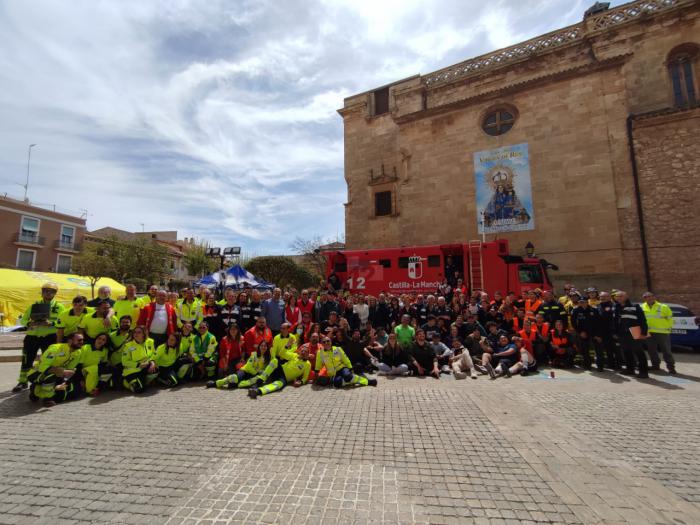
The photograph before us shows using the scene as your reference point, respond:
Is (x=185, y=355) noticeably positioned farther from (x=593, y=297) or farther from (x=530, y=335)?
(x=593, y=297)

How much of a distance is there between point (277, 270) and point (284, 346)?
24.5 meters

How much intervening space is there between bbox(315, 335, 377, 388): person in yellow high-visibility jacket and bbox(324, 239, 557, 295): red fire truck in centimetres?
685

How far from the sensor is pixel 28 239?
31562 millimetres

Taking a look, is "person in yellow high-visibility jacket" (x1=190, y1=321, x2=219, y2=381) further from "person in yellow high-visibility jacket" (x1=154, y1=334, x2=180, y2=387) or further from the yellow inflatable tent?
the yellow inflatable tent

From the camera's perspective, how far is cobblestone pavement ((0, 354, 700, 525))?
104 inches

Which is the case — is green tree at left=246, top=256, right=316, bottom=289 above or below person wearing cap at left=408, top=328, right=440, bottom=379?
above

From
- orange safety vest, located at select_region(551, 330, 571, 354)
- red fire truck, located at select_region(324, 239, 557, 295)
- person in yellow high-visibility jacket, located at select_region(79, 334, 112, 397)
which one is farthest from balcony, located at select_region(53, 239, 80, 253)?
orange safety vest, located at select_region(551, 330, 571, 354)

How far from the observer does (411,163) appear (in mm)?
20484

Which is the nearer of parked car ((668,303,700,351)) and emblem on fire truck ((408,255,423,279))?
parked car ((668,303,700,351))

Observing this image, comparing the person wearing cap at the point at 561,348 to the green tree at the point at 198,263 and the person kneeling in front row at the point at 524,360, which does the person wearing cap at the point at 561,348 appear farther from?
the green tree at the point at 198,263

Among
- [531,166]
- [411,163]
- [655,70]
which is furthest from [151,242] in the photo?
[655,70]

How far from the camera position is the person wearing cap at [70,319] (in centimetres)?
607

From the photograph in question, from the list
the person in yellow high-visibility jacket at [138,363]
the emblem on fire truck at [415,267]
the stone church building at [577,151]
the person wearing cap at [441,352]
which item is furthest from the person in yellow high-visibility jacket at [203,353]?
the stone church building at [577,151]

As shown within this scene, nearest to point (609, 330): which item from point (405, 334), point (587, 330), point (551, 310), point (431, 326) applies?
point (587, 330)
